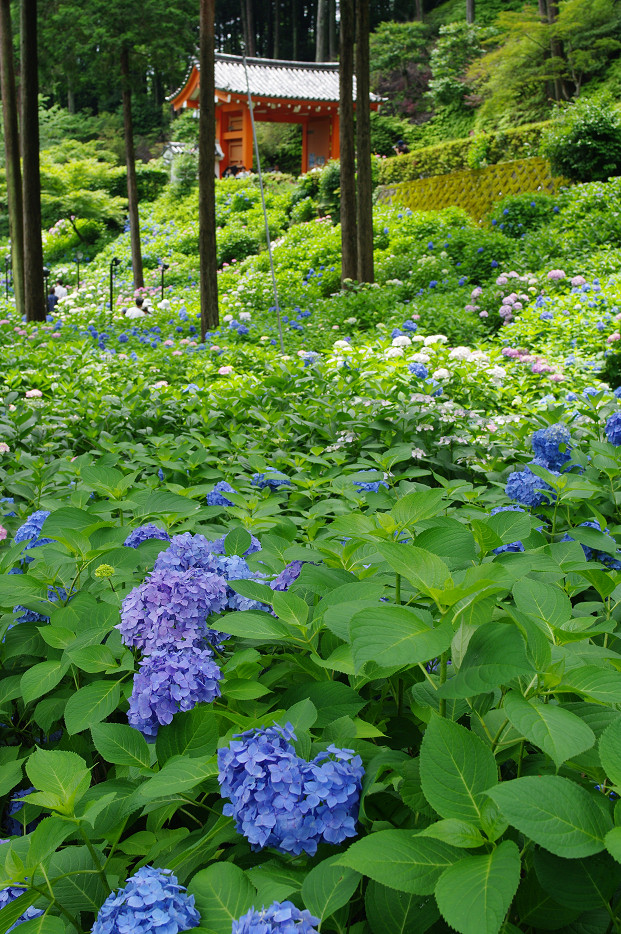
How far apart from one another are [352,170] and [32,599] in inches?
422

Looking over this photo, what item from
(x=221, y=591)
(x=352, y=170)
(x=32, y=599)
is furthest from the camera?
(x=352, y=170)

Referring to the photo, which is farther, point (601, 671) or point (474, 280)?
point (474, 280)

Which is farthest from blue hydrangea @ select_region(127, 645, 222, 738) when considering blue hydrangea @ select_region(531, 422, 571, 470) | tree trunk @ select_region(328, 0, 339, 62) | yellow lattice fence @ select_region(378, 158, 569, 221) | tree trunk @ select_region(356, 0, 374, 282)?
tree trunk @ select_region(328, 0, 339, 62)

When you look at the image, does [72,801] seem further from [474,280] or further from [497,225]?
[497,225]

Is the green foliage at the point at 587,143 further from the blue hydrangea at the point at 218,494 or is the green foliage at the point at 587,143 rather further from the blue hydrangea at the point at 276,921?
the blue hydrangea at the point at 276,921

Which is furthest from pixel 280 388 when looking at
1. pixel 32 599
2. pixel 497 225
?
pixel 497 225

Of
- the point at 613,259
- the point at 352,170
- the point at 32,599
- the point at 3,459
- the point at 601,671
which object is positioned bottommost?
the point at 3,459

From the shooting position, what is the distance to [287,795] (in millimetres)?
801

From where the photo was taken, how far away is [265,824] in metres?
0.79

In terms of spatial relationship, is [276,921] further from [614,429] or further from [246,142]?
[246,142]

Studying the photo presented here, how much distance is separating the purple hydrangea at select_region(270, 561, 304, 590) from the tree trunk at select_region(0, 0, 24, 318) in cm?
1201

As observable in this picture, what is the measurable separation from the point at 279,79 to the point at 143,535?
31155mm

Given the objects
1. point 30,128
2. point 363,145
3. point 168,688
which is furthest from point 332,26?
point 168,688

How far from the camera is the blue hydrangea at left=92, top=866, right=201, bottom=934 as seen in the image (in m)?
0.72
